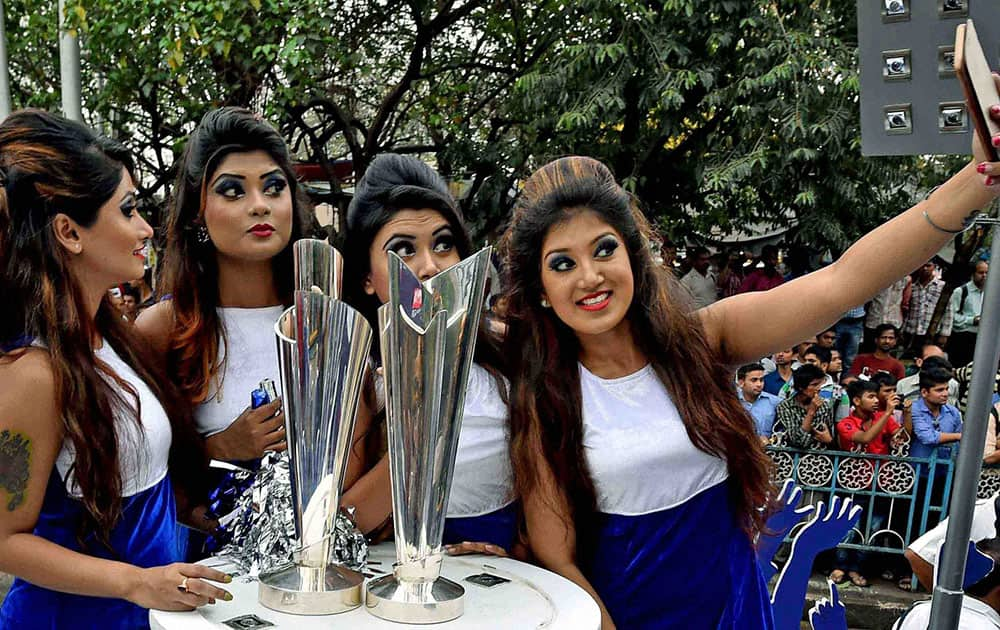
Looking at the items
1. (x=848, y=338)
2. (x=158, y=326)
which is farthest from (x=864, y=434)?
(x=158, y=326)

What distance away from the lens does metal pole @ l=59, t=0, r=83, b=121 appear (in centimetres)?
582

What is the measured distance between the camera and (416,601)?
62.6 inches

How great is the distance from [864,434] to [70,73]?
4.89m

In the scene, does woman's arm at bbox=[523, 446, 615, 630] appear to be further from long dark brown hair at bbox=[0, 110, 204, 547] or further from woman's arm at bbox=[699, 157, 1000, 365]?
long dark brown hair at bbox=[0, 110, 204, 547]

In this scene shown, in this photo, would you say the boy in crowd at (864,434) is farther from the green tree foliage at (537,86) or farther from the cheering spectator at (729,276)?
the cheering spectator at (729,276)

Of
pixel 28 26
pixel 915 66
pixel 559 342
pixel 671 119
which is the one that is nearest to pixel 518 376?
pixel 559 342

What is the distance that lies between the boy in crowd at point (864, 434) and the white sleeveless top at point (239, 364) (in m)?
4.05

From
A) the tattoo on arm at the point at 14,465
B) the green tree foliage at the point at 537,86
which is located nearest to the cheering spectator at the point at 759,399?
the green tree foliage at the point at 537,86

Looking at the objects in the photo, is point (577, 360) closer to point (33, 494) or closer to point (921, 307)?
point (33, 494)

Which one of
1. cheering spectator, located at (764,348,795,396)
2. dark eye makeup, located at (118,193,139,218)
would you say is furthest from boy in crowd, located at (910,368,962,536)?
dark eye makeup, located at (118,193,139,218)

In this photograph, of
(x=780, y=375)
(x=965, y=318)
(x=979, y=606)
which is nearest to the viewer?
(x=979, y=606)

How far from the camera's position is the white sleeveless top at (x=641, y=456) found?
2.01 m

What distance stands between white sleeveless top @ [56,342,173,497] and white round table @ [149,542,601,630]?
0.19 meters

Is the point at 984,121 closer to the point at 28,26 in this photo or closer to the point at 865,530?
the point at 865,530
